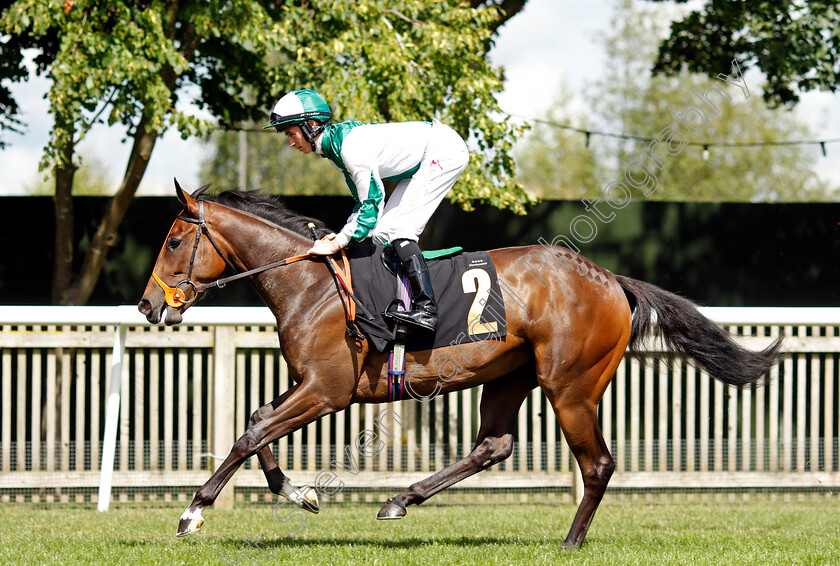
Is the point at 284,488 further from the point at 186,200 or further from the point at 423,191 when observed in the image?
the point at 423,191

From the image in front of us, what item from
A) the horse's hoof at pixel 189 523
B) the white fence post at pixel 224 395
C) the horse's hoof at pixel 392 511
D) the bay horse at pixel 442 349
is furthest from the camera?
the white fence post at pixel 224 395

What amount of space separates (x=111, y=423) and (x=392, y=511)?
2.45m

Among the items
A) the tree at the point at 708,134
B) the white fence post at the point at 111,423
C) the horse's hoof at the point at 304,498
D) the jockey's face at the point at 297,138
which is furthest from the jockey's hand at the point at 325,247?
the tree at the point at 708,134

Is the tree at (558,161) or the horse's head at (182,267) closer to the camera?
the horse's head at (182,267)

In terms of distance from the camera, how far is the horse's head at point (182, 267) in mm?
4355

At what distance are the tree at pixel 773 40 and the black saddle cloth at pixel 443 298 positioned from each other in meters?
4.53

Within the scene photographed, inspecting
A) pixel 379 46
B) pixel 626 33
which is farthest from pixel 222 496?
pixel 626 33

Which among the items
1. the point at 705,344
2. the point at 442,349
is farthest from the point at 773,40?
the point at 442,349

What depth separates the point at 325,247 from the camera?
441 centimetres

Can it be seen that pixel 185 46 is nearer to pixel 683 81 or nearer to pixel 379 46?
pixel 379 46

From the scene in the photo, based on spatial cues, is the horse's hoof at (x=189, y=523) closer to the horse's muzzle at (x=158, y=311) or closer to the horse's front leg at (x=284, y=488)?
the horse's front leg at (x=284, y=488)

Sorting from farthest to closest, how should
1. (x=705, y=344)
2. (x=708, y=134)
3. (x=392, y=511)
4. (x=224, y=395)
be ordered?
1. (x=708, y=134)
2. (x=224, y=395)
3. (x=705, y=344)
4. (x=392, y=511)

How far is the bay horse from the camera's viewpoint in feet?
14.3

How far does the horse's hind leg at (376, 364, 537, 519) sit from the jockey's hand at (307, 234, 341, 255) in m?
1.28
